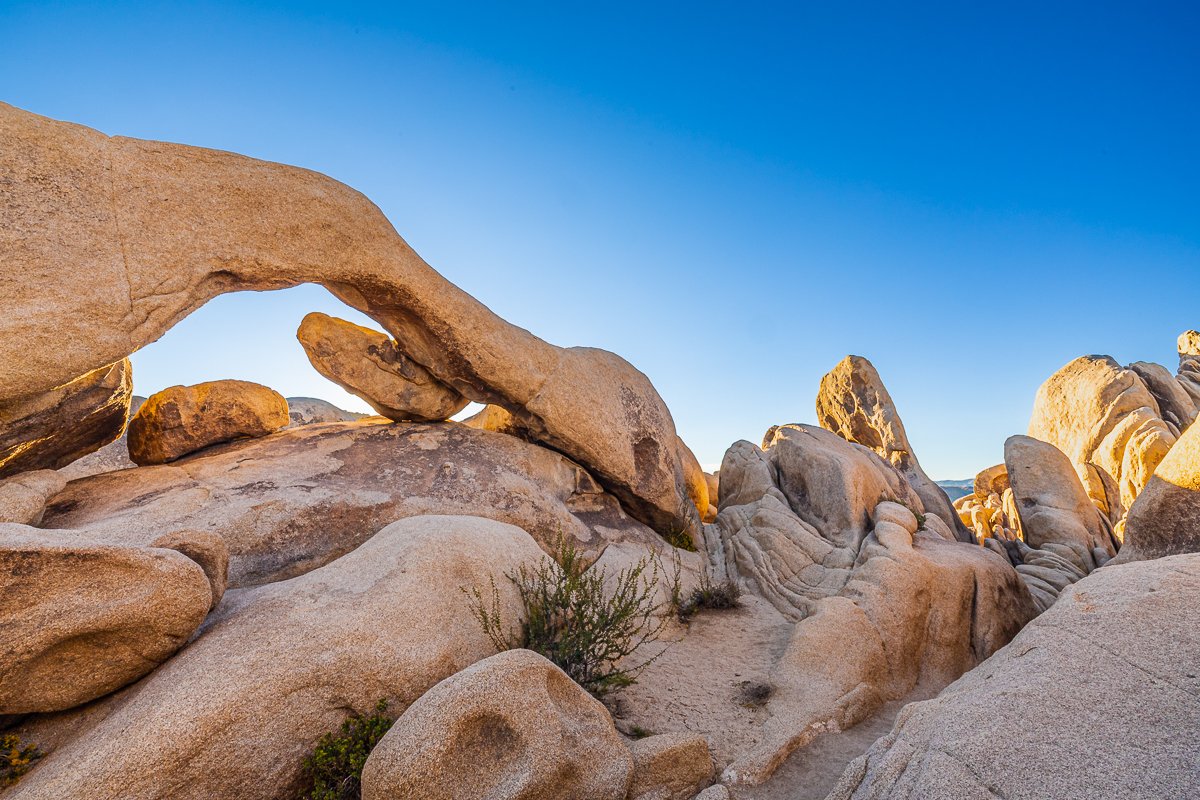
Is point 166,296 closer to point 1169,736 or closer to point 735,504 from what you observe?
point 1169,736

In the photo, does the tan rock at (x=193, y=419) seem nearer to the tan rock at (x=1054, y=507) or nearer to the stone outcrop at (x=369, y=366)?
the stone outcrop at (x=369, y=366)

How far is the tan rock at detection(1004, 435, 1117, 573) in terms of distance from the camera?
43.4ft

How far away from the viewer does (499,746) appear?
163 inches

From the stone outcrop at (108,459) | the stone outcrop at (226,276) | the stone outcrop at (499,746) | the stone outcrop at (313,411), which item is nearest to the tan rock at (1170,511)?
the stone outcrop at (226,276)

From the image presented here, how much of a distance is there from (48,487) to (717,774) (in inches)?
380

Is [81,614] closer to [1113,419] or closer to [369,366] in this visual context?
[369,366]

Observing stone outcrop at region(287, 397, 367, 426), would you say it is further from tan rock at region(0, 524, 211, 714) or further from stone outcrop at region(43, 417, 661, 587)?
tan rock at region(0, 524, 211, 714)

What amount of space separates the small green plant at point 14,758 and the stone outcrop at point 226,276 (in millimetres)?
4343

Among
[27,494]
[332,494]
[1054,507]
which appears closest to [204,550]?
[332,494]

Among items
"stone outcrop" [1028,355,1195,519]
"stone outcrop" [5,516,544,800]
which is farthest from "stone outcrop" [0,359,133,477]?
"stone outcrop" [1028,355,1195,519]

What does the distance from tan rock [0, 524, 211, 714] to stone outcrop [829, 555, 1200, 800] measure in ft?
18.4

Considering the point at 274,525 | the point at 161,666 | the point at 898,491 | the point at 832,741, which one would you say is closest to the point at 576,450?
the point at 274,525

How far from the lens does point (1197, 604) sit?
4.33 meters

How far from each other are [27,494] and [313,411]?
10157mm
